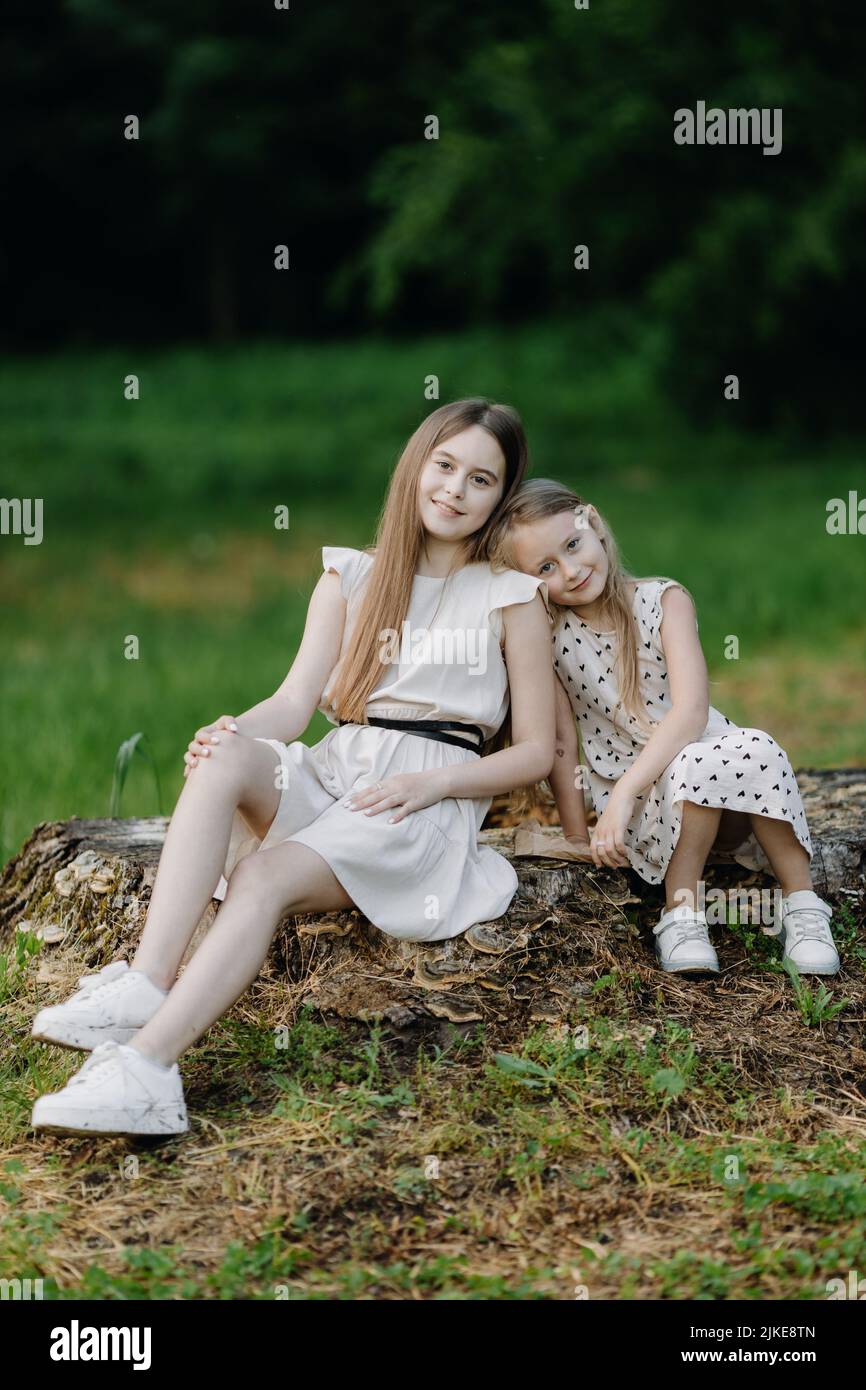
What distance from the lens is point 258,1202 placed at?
101 inches

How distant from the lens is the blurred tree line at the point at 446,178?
13461mm

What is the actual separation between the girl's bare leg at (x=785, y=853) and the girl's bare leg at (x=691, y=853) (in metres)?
0.11

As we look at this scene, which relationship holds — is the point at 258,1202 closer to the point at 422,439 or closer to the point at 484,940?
the point at 484,940

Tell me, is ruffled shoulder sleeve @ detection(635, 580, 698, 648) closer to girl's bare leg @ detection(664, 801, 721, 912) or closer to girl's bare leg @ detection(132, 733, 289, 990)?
girl's bare leg @ detection(664, 801, 721, 912)

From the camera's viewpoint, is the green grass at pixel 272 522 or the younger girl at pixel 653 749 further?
the green grass at pixel 272 522

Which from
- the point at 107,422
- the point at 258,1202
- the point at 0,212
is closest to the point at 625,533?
the point at 107,422

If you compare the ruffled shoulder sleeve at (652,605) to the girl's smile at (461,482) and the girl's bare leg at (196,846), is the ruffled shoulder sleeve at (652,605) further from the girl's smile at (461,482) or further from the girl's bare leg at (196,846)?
the girl's bare leg at (196,846)

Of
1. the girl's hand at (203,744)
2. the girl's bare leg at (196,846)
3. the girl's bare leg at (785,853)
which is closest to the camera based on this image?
Answer: the girl's bare leg at (196,846)

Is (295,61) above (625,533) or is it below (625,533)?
above

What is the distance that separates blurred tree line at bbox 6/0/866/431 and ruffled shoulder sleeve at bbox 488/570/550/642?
6662 mm

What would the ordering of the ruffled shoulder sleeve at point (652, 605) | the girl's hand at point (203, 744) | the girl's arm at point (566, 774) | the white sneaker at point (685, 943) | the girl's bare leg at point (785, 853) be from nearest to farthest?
the girl's hand at point (203, 744)
the white sneaker at point (685, 943)
the girl's bare leg at point (785, 853)
the ruffled shoulder sleeve at point (652, 605)
the girl's arm at point (566, 774)

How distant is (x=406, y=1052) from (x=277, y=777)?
0.63 meters

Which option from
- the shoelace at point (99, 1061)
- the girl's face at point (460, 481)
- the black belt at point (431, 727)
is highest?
the girl's face at point (460, 481)

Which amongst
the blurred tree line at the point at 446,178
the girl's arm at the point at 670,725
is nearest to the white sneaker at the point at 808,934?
the girl's arm at the point at 670,725
